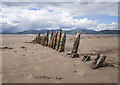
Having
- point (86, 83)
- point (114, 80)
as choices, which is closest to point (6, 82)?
point (86, 83)

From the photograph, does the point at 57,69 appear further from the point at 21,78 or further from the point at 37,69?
the point at 21,78

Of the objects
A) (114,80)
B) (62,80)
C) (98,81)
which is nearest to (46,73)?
(62,80)

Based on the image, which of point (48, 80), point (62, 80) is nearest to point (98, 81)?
point (62, 80)

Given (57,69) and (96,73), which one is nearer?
(96,73)

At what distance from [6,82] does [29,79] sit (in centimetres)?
71

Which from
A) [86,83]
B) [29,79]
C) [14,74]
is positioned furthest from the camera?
[14,74]

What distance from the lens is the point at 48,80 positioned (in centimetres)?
349

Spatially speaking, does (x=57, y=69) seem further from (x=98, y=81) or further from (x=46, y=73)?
(x=98, y=81)

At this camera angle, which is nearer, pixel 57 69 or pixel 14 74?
pixel 14 74

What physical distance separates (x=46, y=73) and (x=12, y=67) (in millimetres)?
1674

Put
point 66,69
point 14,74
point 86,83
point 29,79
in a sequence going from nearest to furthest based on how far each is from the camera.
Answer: point 86,83 → point 29,79 → point 14,74 → point 66,69

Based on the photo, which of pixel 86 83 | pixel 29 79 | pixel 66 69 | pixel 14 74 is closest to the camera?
pixel 86 83

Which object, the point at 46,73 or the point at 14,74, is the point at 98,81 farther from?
the point at 14,74

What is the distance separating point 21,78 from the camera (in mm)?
3617
